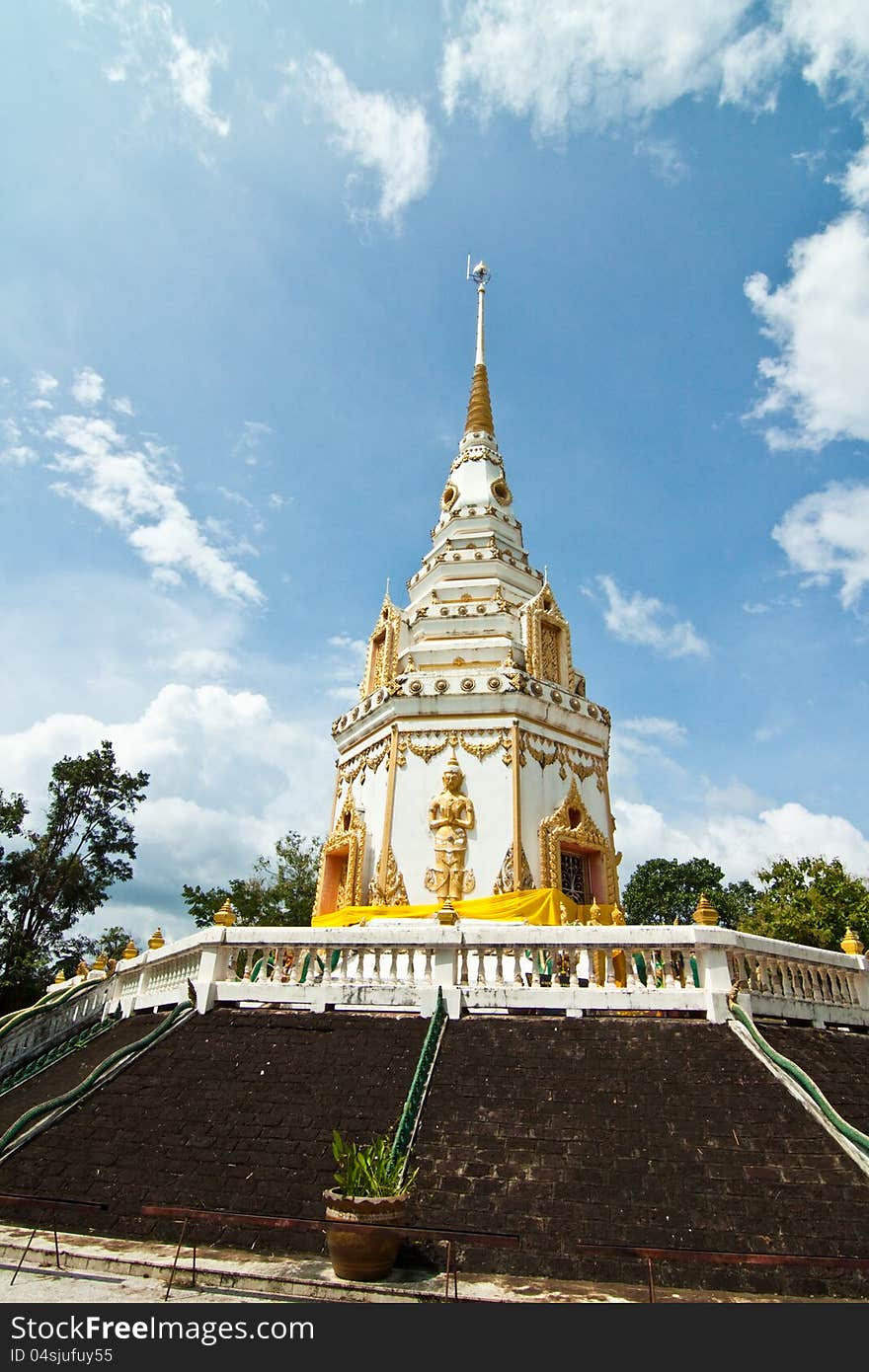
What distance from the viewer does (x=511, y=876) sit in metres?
18.5

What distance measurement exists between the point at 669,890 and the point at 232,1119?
160 ft

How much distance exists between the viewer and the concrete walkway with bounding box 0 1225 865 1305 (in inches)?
251

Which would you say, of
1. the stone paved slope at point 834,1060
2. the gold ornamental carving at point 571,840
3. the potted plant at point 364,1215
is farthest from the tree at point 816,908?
the potted plant at point 364,1215

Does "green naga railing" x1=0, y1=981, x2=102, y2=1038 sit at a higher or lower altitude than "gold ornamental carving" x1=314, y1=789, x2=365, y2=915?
lower

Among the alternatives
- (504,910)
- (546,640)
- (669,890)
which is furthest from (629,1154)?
(669,890)

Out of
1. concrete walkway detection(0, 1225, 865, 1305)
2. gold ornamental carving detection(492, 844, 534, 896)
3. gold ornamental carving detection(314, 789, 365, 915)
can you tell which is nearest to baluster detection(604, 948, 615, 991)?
concrete walkway detection(0, 1225, 865, 1305)

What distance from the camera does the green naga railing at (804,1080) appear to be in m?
8.03

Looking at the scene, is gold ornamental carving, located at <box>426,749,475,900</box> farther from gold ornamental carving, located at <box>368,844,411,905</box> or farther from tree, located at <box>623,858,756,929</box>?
tree, located at <box>623,858,756,929</box>

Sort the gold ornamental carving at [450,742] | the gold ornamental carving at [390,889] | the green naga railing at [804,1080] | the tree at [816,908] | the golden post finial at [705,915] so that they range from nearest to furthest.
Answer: the green naga railing at [804,1080], the golden post finial at [705,915], the gold ornamental carving at [390,889], the gold ornamental carving at [450,742], the tree at [816,908]

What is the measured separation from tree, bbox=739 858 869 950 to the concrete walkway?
85.6 feet

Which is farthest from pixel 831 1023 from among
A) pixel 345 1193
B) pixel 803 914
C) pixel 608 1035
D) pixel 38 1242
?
pixel 803 914

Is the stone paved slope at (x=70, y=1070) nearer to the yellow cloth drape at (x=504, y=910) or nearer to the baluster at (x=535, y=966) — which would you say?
the yellow cloth drape at (x=504, y=910)

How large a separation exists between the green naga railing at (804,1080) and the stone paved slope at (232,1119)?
414 cm

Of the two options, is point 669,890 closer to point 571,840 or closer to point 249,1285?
point 571,840
